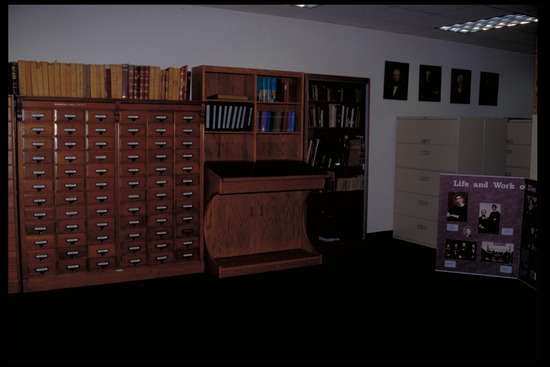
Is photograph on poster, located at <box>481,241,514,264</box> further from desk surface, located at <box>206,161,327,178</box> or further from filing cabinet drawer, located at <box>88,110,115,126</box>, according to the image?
filing cabinet drawer, located at <box>88,110,115,126</box>

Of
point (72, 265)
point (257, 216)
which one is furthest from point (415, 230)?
point (72, 265)

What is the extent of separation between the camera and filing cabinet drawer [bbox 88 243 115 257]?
436 cm

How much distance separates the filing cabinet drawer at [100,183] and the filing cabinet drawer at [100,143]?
259mm

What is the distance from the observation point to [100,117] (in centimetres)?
434

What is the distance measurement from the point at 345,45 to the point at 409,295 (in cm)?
329

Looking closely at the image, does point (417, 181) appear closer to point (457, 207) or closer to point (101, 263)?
point (457, 207)

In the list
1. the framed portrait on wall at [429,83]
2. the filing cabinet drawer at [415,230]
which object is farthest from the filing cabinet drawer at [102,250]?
the framed portrait on wall at [429,83]

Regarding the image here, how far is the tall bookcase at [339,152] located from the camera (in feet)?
19.1

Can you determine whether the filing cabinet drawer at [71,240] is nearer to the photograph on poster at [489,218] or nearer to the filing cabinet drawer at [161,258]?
the filing cabinet drawer at [161,258]

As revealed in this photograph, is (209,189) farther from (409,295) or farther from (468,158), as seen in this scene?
(468,158)

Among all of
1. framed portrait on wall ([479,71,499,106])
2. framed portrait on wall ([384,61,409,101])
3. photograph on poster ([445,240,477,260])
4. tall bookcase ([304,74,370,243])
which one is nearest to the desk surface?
tall bookcase ([304,74,370,243])

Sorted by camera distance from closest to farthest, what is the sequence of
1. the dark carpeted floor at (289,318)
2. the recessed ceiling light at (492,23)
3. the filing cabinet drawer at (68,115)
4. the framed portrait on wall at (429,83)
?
the dark carpeted floor at (289,318) → the filing cabinet drawer at (68,115) → the recessed ceiling light at (492,23) → the framed portrait on wall at (429,83)

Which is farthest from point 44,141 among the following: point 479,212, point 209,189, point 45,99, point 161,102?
point 479,212

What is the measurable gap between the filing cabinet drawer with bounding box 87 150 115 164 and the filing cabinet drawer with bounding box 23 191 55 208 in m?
0.44
